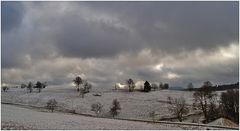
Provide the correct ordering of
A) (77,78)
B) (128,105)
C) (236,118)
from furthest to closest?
(77,78) → (128,105) → (236,118)

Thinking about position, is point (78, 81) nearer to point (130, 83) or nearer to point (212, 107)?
point (130, 83)

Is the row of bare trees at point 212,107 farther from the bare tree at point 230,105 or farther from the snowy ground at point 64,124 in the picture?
the snowy ground at point 64,124

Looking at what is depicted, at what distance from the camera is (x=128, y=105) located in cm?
10338

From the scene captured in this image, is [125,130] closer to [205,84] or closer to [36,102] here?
[205,84]

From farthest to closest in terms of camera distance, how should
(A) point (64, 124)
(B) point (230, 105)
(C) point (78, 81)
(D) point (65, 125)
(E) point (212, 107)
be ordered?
(C) point (78, 81), (B) point (230, 105), (E) point (212, 107), (A) point (64, 124), (D) point (65, 125)

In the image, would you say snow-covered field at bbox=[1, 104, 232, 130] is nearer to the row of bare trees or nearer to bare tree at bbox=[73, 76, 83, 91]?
the row of bare trees

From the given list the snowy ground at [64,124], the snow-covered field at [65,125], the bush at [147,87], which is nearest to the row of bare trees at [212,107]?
the snowy ground at [64,124]

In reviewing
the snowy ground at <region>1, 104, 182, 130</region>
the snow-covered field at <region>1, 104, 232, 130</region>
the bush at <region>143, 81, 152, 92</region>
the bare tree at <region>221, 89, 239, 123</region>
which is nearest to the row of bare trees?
the bare tree at <region>221, 89, 239, 123</region>

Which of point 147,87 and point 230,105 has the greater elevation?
point 147,87

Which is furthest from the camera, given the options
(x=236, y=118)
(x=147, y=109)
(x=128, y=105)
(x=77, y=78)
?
(x=77, y=78)

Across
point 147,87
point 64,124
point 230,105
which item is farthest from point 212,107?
point 147,87

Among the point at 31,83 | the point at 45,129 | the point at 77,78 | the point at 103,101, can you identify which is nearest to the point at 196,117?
the point at 103,101

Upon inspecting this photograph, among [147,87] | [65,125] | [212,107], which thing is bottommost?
[65,125]

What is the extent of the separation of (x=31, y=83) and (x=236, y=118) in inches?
3794
